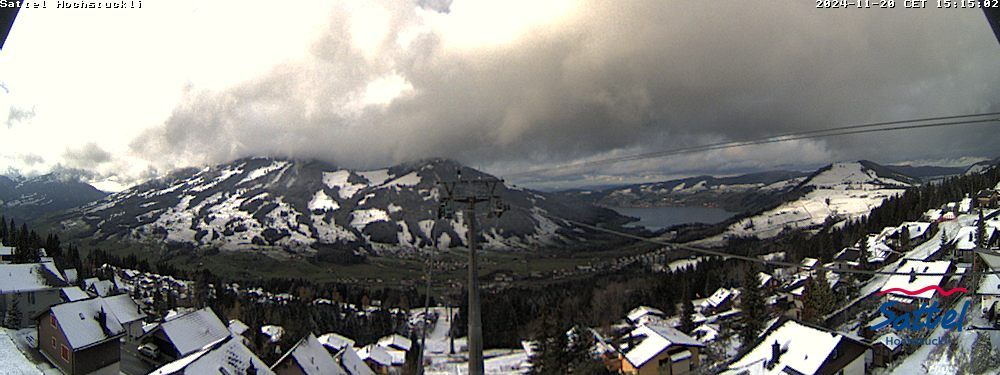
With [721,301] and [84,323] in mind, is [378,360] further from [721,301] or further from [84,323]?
[721,301]

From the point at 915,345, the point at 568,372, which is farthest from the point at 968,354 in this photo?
the point at 568,372

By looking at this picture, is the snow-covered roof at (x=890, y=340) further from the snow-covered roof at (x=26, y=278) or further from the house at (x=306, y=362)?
the snow-covered roof at (x=26, y=278)

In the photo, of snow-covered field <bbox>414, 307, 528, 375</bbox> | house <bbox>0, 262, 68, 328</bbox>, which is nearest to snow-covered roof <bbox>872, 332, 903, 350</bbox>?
snow-covered field <bbox>414, 307, 528, 375</bbox>

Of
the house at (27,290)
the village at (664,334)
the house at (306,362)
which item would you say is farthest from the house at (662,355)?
the house at (27,290)

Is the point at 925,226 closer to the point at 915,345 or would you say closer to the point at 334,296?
the point at 915,345

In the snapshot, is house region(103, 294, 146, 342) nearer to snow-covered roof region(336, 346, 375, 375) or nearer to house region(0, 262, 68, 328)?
house region(0, 262, 68, 328)

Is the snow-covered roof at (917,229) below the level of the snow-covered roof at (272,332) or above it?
above
